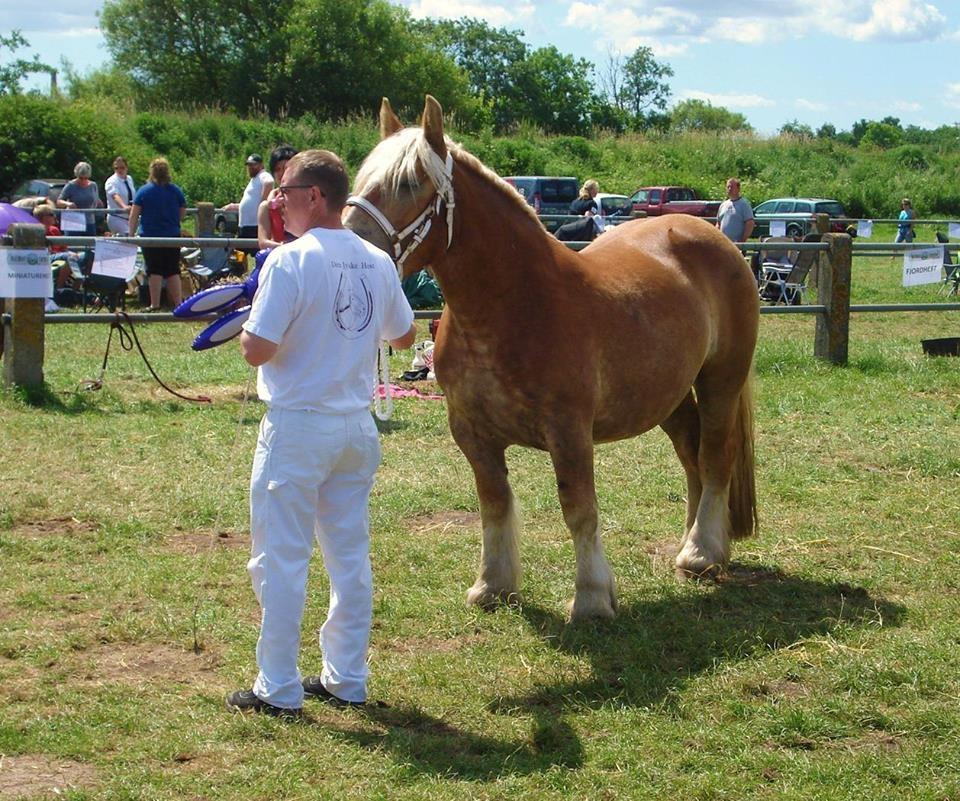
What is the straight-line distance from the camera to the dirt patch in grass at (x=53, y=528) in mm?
6152

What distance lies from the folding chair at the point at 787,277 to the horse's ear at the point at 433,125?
42.5 feet

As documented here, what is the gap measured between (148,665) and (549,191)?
2938 cm

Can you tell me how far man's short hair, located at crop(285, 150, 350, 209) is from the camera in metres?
3.86

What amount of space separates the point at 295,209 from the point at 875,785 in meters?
2.60

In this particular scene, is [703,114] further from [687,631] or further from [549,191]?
[687,631]

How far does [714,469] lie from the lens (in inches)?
234

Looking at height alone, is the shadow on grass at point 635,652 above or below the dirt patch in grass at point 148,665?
below

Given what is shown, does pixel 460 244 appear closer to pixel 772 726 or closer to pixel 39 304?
pixel 772 726

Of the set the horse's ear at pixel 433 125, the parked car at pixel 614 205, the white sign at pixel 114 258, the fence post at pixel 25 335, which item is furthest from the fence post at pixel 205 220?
the parked car at pixel 614 205

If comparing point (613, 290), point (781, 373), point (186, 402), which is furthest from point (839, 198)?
point (613, 290)

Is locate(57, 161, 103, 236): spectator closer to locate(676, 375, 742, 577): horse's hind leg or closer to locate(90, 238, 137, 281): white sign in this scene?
locate(90, 238, 137, 281): white sign

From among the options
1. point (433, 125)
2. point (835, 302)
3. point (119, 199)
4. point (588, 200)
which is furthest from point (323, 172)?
point (119, 199)

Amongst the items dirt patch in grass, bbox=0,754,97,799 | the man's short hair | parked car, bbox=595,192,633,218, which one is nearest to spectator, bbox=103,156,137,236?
parked car, bbox=595,192,633,218

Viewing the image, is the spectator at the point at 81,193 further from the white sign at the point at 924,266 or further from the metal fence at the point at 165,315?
the white sign at the point at 924,266
